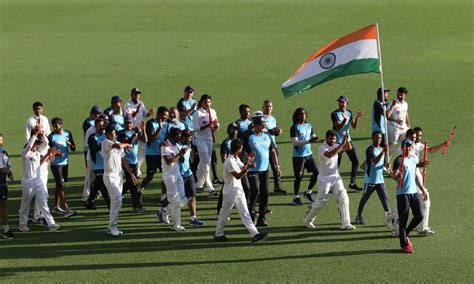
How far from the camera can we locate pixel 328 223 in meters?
15.6

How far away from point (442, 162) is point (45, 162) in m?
9.13

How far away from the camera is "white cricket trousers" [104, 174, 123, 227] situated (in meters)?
14.8

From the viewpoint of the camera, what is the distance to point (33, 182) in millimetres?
15023

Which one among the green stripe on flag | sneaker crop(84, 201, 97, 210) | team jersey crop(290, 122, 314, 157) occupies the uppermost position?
the green stripe on flag

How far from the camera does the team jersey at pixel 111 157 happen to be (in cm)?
1491

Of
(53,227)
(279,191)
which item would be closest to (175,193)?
(53,227)

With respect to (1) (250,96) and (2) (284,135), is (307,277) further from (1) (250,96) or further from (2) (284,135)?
(1) (250,96)

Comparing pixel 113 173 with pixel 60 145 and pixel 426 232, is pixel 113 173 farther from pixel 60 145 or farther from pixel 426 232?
pixel 426 232

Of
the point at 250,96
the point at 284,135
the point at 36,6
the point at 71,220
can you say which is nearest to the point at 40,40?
the point at 36,6

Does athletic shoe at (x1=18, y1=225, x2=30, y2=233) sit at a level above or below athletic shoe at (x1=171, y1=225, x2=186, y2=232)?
above

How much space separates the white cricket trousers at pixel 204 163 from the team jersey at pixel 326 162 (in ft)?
10.7

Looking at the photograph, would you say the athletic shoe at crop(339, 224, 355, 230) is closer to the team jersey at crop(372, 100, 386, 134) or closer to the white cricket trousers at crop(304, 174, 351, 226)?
the white cricket trousers at crop(304, 174, 351, 226)

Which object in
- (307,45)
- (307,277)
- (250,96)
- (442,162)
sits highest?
(307,45)

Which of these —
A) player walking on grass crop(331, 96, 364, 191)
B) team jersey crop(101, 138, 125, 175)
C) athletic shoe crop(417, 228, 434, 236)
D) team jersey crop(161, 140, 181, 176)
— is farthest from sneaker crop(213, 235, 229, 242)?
player walking on grass crop(331, 96, 364, 191)
